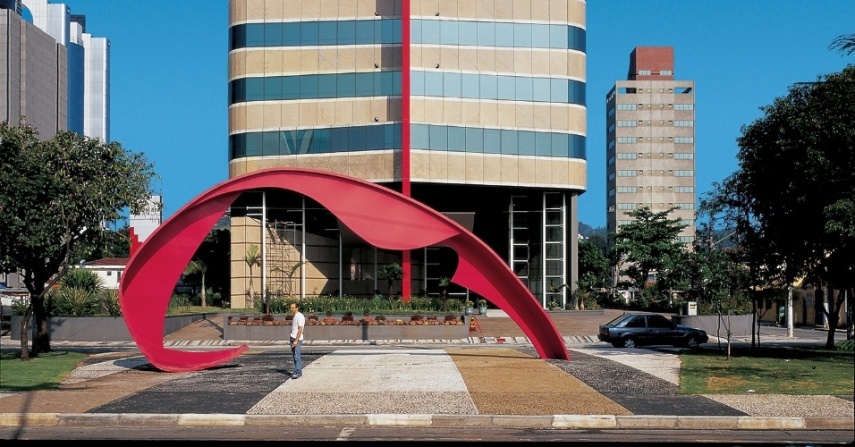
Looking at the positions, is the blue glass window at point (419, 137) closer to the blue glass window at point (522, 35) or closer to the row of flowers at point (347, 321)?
the blue glass window at point (522, 35)

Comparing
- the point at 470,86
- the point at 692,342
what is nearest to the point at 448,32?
the point at 470,86

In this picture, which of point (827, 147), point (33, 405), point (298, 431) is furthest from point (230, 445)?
point (827, 147)

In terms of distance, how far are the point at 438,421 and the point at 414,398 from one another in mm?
2430

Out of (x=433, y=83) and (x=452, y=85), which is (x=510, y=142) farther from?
(x=433, y=83)

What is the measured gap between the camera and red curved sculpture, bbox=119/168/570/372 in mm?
23375

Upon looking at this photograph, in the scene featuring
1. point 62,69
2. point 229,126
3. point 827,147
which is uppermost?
point 62,69

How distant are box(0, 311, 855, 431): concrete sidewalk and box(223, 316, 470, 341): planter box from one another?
13909mm

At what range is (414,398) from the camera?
724 inches

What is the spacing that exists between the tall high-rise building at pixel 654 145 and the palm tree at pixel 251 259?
8246 cm

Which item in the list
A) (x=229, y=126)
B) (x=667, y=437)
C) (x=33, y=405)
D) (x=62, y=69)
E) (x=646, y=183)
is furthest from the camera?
(x=62, y=69)

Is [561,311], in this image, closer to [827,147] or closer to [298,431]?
[827,147]

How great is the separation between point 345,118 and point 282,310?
16458mm

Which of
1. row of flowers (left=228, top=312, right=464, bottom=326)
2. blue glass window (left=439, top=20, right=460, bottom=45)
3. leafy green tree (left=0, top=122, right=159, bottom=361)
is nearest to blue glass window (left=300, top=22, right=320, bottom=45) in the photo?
blue glass window (left=439, top=20, right=460, bottom=45)

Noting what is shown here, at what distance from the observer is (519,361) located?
2634 cm
